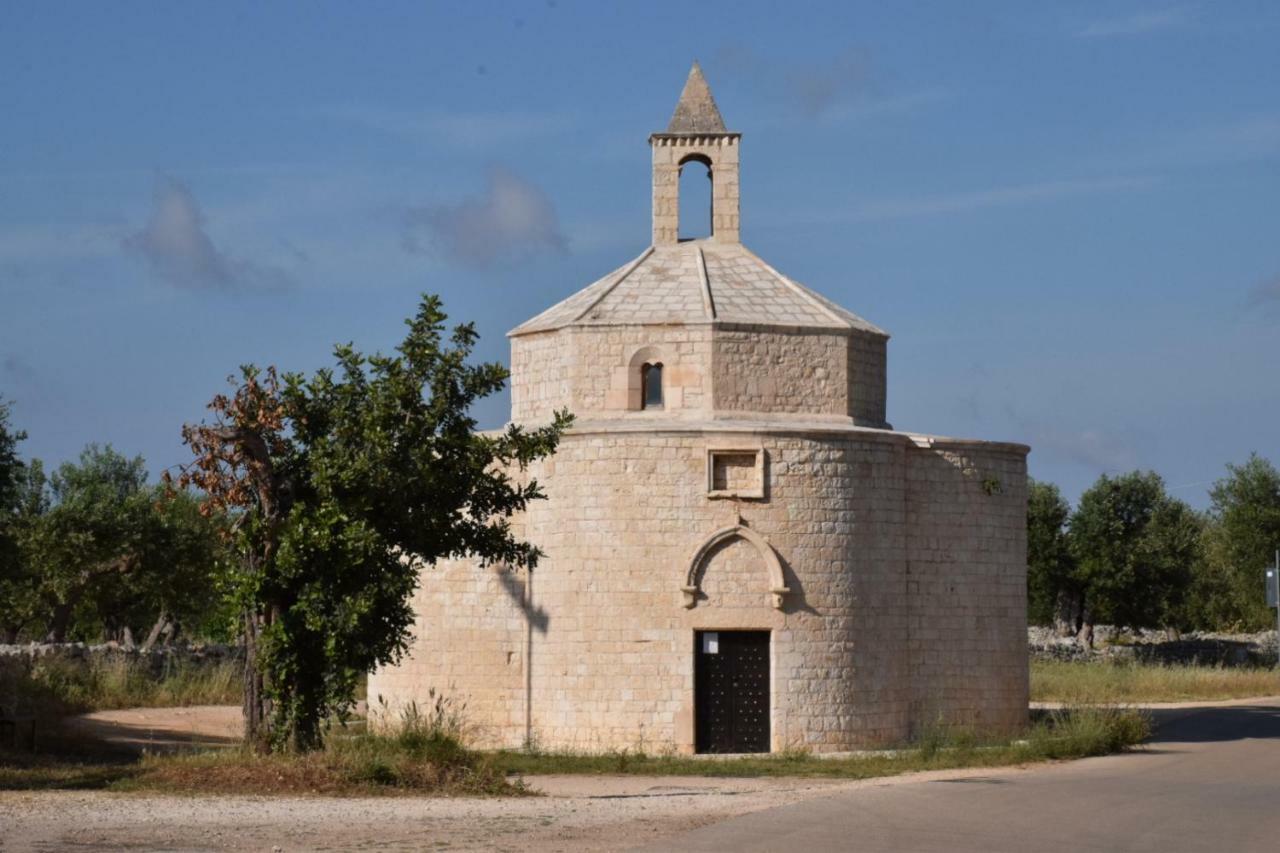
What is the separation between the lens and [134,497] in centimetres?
3872

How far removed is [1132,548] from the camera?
5047 centimetres

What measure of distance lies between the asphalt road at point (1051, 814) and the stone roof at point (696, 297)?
799 cm

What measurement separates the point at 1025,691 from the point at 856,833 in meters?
12.2

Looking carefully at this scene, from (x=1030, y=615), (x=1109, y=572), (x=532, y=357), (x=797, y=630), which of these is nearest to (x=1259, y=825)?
(x=797, y=630)

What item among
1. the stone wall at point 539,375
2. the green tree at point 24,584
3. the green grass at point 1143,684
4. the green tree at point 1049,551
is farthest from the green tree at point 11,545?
the green tree at point 1049,551

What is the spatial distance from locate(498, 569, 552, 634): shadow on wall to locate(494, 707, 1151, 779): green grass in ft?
6.24

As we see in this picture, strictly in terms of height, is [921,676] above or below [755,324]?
below

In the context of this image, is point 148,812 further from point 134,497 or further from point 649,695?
point 134,497

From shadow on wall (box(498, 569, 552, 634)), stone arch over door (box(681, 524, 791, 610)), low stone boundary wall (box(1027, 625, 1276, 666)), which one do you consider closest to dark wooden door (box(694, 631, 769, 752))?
stone arch over door (box(681, 524, 791, 610))

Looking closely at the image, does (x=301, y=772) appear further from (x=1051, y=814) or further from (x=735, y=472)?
(x=735, y=472)

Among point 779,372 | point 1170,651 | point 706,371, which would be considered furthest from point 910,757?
point 1170,651

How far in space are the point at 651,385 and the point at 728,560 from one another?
3.29 metres

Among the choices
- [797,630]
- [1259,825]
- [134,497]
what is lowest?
[1259,825]

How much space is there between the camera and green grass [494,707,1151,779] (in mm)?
20984
